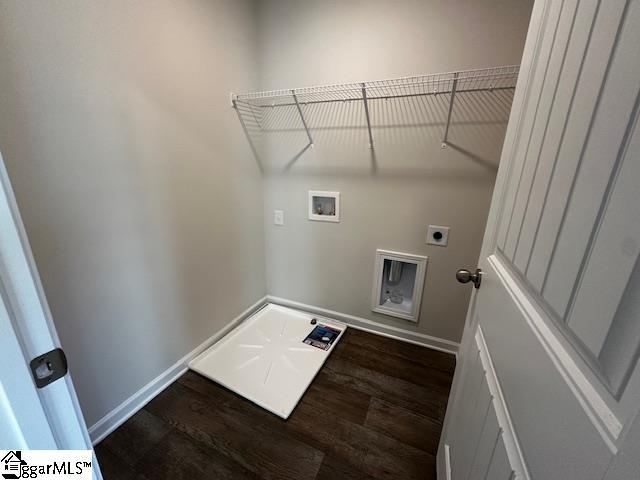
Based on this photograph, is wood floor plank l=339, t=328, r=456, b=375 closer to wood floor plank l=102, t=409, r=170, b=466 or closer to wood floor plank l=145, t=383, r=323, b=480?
wood floor plank l=145, t=383, r=323, b=480

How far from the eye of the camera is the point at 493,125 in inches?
57.7

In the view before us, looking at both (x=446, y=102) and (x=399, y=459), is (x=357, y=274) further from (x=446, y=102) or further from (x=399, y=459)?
(x=446, y=102)

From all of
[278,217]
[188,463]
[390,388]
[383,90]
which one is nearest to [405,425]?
[390,388]

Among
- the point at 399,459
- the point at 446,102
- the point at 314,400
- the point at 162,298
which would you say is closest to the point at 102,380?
the point at 162,298

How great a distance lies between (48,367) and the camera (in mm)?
497

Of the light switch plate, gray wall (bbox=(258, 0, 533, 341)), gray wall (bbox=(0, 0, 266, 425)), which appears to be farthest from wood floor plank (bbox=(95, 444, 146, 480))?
the light switch plate

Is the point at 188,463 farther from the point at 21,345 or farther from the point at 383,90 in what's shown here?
the point at 383,90

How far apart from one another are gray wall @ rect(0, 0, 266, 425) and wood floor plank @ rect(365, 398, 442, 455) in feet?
4.11

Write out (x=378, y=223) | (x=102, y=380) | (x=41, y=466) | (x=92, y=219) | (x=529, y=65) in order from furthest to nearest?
(x=378, y=223) < (x=102, y=380) < (x=92, y=219) < (x=529, y=65) < (x=41, y=466)

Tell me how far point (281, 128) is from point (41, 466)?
197 centimetres

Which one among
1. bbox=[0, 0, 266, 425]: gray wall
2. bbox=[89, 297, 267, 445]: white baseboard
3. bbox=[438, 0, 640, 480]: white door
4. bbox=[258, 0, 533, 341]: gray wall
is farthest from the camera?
bbox=[258, 0, 533, 341]: gray wall

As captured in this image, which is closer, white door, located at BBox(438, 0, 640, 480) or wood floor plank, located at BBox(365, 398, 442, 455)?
white door, located at BBox(438, 0, 640, 480)

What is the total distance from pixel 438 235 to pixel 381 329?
2.93 ft

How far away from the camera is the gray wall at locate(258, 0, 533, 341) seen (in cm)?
144
